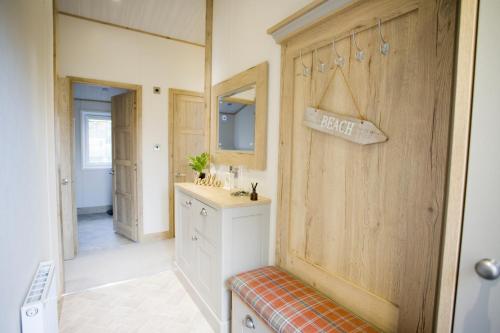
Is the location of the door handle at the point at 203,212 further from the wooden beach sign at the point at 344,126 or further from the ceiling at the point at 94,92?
the ceiling at the point at 94,92

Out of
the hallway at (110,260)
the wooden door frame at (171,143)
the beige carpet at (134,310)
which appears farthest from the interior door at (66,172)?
the wooden door frame at (171,143)

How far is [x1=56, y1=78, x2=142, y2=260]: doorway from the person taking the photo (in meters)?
3.08

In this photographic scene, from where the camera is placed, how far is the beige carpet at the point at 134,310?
1.96 m

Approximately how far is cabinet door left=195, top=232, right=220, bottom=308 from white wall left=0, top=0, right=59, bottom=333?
102 cm

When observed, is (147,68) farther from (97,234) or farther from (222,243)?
(222,243)

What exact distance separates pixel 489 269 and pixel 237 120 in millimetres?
1993

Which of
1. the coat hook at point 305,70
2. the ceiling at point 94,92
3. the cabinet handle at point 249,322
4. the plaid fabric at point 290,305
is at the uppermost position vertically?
the ceiling at point 94,92

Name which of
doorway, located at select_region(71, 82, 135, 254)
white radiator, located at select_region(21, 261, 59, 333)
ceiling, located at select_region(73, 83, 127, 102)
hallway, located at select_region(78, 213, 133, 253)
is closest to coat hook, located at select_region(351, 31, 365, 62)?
white radiator, located at select_region(21, 261, 59, 333)

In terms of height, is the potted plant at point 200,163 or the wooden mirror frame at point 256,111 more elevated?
the wooden mirror frame at point 256,111

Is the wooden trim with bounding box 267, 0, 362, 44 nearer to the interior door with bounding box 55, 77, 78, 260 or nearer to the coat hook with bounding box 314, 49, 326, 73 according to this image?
the coat hook with bounding box 314, 49, 326, 73

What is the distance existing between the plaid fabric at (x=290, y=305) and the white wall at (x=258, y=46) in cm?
39

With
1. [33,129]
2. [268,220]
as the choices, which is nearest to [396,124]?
[268,220]

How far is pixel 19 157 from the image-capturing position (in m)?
1.01

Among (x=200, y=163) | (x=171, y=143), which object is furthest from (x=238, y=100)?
(x=171, y=143)
